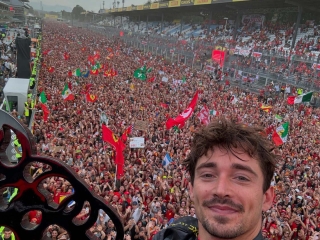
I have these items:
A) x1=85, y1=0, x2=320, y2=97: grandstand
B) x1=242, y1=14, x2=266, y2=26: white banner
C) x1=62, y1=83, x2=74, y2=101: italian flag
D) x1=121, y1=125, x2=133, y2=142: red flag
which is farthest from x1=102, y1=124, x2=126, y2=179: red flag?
x1=242, y1=14, x2=266, y2=26: white banner

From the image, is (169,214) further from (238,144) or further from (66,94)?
(66,94)

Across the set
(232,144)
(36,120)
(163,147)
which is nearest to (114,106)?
(36,120)

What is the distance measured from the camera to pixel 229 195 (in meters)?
1.49

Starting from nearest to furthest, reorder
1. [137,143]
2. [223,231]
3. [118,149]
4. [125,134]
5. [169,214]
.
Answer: [223,231]
[169,214]
[118,149]
[137,143]
[125,134]

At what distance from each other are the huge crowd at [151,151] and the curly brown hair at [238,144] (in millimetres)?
322

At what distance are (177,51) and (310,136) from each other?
20.6 m

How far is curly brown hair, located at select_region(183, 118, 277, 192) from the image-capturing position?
5.46 feet

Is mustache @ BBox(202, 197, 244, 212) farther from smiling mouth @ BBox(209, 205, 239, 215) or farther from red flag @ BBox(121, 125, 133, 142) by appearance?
red flag @ BBox(121, 125, 133, 142)

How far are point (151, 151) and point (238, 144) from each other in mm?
8649

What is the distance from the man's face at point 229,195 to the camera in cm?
147

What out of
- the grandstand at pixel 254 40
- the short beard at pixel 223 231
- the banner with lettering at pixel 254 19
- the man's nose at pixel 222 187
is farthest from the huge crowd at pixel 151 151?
the banner with lettering at pixel 254 19

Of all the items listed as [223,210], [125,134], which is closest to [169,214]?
[125,134]

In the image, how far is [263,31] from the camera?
33781mm

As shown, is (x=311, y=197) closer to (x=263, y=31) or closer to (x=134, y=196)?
(x=134, y=196)
